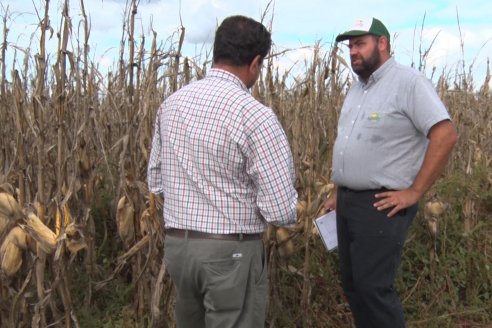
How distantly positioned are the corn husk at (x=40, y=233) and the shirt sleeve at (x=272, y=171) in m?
1.21

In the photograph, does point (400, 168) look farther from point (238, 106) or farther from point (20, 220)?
point (20, 220)

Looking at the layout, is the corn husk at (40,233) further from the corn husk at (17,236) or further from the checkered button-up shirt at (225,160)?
the checkered button-up shirt at (225,160)

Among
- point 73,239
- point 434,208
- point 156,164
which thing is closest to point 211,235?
point 156,164

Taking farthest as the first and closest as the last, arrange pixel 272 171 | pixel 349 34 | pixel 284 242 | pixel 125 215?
1. pixel 284 242
2. pixel 125 215
3. pixel 349 34
4. pixel 272 171

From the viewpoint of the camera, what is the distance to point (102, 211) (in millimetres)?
3836

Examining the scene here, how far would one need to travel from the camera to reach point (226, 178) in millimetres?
2049

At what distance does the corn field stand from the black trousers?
1.88 ft

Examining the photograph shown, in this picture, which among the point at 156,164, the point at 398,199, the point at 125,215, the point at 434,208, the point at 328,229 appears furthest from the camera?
the point at 434,208

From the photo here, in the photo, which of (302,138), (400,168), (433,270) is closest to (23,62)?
(302,138)

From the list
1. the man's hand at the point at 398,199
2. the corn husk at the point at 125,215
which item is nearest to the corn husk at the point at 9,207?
the corn husk at the point at 125,215

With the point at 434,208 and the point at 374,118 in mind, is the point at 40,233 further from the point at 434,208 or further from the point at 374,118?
the point at 434,208

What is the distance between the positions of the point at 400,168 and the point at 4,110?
209 cm

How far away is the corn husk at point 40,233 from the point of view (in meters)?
2.81

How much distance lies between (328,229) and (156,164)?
3.39 ft
